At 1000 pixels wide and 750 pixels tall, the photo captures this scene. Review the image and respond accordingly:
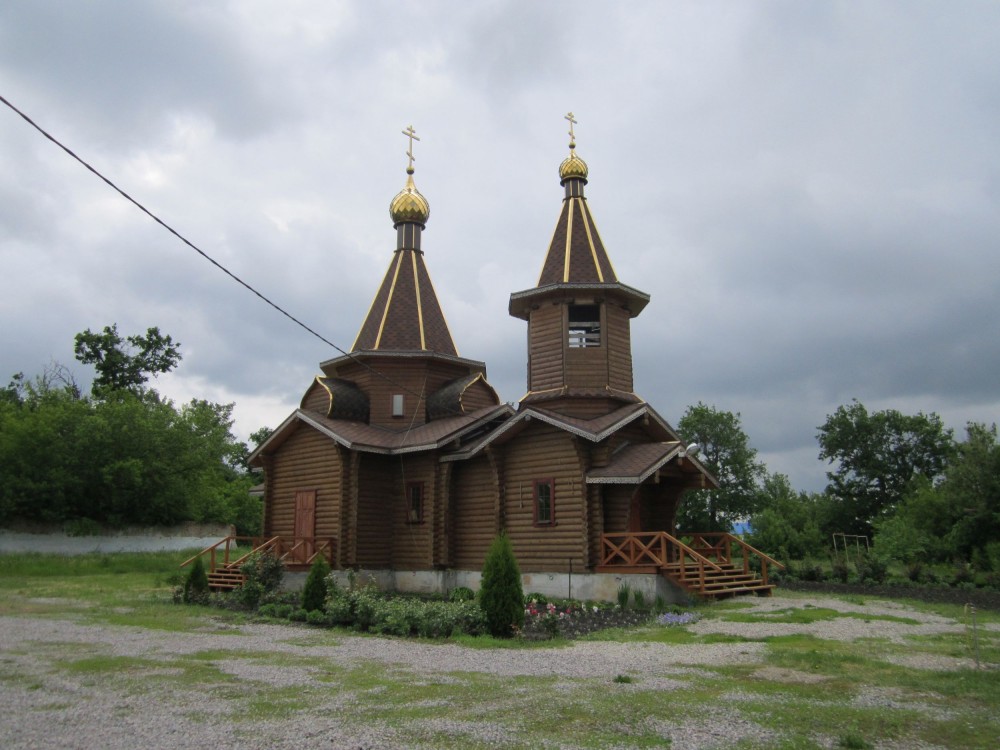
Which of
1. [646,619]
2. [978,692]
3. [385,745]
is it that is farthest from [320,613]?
[978,692]

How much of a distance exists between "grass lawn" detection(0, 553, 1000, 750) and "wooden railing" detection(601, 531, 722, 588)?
225cm

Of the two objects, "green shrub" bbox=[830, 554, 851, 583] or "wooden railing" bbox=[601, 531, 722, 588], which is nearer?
"wooden railing" bbox=[601, 531, 722, 588]

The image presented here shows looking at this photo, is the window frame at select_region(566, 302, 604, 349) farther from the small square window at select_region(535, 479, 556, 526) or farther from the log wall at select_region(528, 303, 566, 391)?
the small square window at select_region(535, 479, 556, 526)

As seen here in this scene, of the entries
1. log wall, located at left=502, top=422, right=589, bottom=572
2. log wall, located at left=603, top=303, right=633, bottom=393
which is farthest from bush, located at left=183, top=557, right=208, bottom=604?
log wall, located at left=603, top=303, right=633, bottom=393

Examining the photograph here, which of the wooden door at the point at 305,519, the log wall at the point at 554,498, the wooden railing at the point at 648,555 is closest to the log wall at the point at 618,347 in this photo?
the log wall at the point at 554,498

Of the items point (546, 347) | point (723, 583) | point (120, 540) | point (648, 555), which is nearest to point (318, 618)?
point (648, 555)

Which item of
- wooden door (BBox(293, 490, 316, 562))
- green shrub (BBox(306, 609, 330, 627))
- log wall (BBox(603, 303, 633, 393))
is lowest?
green shrub (BBox(306, 609, 330, 627))

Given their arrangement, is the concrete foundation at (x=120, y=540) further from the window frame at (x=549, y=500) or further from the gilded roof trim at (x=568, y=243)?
the gilded roof trim at (x=568, y=243)

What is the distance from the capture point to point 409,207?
26250 mm

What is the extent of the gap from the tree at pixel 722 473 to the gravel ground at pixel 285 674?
96.0 feet

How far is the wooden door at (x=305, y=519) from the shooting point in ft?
67.4

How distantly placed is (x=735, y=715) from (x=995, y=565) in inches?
757

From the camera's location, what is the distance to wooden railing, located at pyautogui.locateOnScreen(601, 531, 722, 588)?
16.4 metres

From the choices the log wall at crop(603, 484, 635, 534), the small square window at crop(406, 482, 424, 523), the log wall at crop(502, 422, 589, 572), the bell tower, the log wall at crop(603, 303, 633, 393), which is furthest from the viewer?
the small square window at crop(406, 482, 424, 523)
